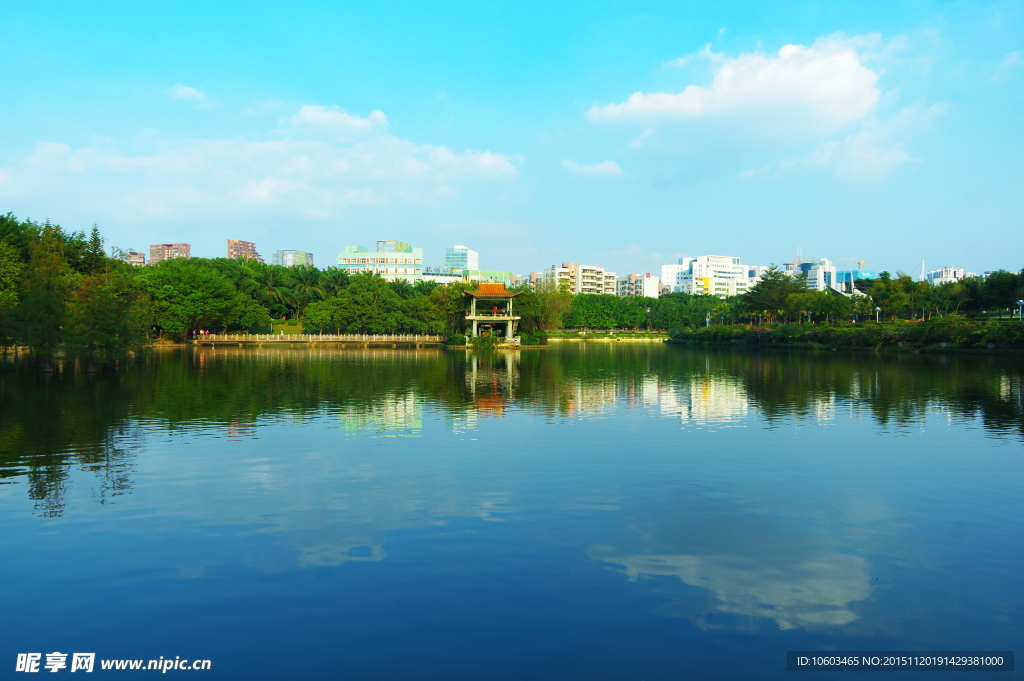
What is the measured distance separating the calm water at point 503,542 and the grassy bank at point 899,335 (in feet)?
126

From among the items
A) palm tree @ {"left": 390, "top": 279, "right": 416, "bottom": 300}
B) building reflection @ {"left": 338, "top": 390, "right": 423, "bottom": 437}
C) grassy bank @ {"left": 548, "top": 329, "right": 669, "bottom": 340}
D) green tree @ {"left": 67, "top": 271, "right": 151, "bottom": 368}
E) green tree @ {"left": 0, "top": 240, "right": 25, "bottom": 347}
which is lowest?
building reflection @ {"left": 338, "top": 390, "right": 423, "bottom": 437}

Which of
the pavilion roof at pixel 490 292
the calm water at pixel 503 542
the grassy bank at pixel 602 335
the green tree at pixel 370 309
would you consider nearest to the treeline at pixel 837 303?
the grassy bank at pixel 602 335

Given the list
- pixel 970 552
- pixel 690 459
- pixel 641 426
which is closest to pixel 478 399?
pixel 641 426

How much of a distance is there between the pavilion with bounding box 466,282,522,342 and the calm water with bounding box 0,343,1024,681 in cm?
4701

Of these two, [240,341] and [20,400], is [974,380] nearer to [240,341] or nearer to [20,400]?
[20,400]

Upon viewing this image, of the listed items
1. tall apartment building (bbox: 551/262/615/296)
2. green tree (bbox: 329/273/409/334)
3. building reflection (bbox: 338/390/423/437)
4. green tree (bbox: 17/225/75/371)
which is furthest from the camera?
tall apartment building (bbox: 551/262/615/296)

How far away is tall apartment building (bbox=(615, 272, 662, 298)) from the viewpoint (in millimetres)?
185625

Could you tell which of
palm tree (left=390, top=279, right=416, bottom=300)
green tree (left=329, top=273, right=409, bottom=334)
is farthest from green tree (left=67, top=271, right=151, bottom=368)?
palm tree (left=390, top=279, right=416, bottom=300)

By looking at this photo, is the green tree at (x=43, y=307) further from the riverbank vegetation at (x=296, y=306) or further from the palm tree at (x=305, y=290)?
the palm tree at (x=305, y=290)

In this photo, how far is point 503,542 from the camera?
28.8 feet

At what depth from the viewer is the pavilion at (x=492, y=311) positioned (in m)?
66.3

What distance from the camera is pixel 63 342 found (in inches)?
1270

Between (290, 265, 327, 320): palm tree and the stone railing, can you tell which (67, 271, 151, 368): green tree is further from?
(290, 265, 327, 320): palm tree

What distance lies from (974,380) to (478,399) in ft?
80.7
